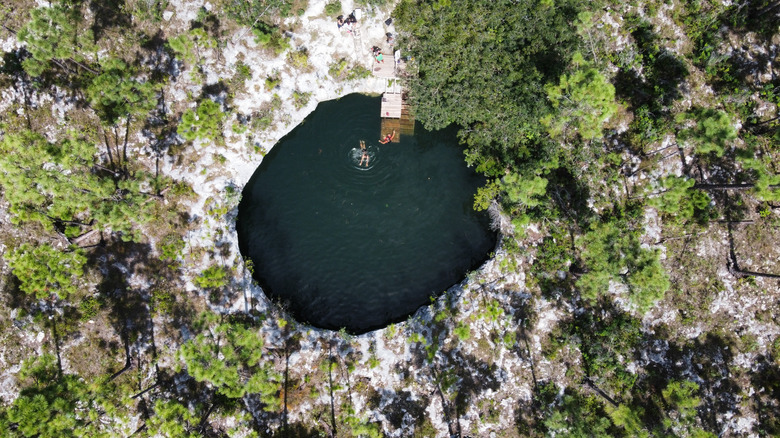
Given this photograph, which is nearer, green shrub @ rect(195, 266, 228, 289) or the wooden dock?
green shrub @ rect(195, 266, 228, 289)

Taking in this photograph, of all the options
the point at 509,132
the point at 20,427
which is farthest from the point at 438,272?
the point at 20,427

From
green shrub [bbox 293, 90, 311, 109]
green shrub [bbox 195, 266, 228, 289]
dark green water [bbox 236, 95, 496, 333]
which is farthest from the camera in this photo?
Answer: dark green water [bbox 236, 95, 496, 333]

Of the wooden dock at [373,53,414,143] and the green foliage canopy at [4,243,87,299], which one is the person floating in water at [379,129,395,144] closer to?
the wooden dock at [373,53,414,143]

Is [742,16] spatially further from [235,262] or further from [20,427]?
[20,427]

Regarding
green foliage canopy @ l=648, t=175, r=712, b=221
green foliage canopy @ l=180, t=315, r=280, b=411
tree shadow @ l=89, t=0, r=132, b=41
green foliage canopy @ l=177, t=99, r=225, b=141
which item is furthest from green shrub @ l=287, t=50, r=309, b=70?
green foliage canopy @ l=648, t=175, r=712, b=221

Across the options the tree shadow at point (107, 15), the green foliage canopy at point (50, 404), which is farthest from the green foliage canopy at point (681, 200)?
the green foliage canopy at point (50, 404)

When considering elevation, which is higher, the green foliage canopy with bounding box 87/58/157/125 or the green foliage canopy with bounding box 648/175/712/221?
the green foliage canopy with bounding box 87/58/157/125

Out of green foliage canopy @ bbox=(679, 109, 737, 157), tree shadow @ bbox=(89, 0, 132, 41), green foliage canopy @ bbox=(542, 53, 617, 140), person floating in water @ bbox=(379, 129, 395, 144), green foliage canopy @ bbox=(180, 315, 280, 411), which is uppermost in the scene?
tree shadow @ bbox=(89, 0, 132, 41)

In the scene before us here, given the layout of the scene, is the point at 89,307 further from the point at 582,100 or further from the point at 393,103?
the point at 582,100
